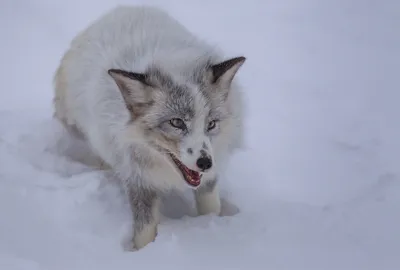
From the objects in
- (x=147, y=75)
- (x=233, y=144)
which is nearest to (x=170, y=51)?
(x=147, y=75)

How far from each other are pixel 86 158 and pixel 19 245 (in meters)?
1.59

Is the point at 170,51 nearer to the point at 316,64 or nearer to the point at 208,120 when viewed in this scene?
the point at 208,120

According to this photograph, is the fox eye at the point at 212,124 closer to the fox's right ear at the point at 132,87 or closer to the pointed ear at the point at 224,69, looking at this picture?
the pointed ear at the point at 224,69

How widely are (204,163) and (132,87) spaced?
1.88ft

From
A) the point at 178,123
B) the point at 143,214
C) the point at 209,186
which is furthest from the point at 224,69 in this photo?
the point at 143,214

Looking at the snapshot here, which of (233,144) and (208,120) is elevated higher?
(208,120)

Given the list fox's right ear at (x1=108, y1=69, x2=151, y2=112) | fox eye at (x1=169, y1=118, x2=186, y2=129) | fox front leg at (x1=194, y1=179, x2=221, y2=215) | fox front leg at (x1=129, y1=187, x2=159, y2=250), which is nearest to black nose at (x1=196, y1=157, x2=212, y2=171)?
fox eye at (x1=169, y1=118, x2=186, y2=129)

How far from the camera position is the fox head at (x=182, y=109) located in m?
2.88

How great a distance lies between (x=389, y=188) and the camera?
3.68 m

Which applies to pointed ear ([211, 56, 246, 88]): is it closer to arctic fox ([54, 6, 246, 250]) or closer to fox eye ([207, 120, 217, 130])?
arctic fox ([54, 6, 246, 250])

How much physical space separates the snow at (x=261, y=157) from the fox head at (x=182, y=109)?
0.49 meters

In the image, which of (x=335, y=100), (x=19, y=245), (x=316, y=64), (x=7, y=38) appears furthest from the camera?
(x=7, y=38)

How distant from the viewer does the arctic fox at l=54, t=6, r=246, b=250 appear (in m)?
2.95

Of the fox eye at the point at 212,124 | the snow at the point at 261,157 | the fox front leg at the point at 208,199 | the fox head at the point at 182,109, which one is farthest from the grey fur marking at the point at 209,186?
the fox eye at the point at 212,124
